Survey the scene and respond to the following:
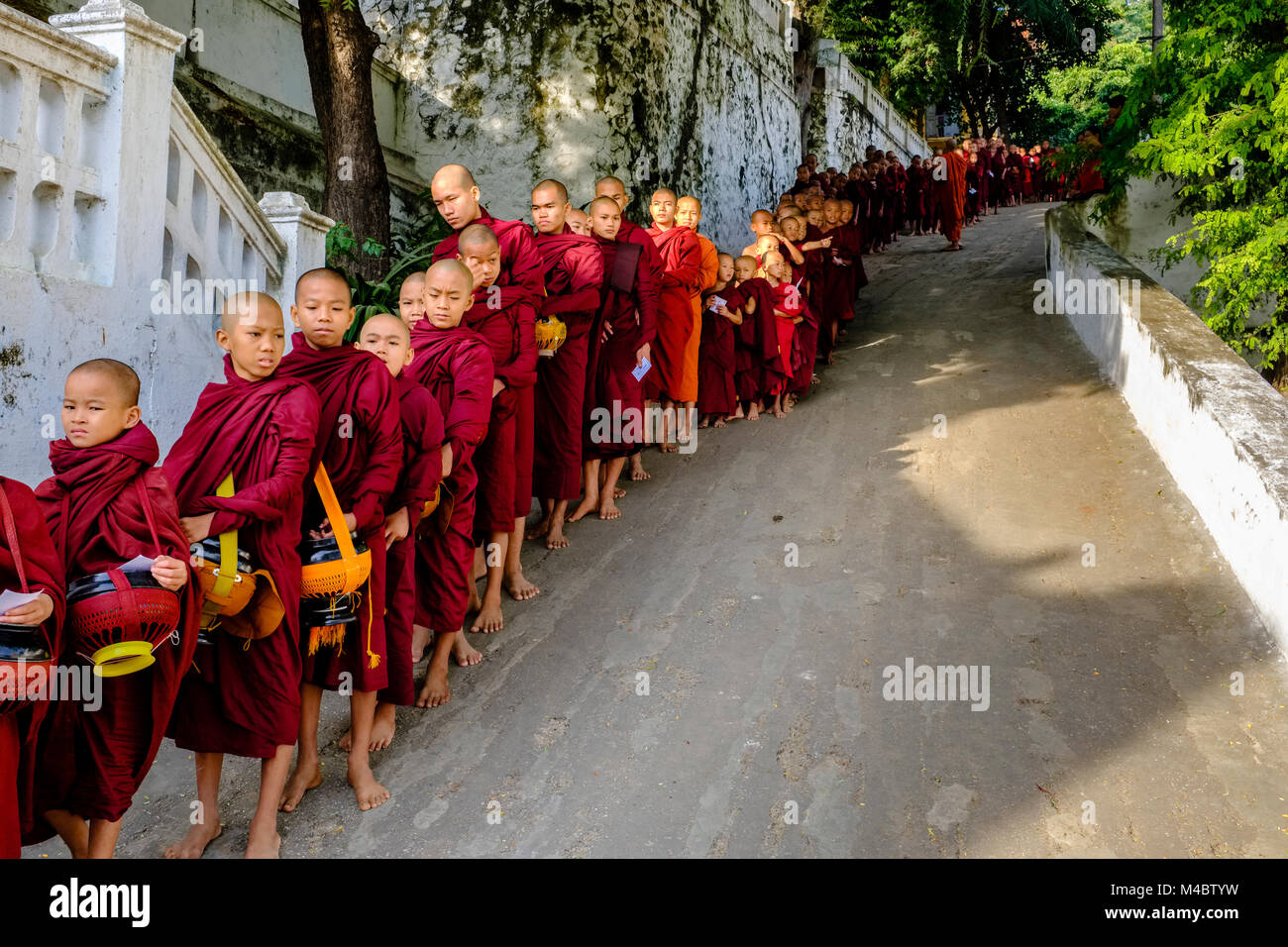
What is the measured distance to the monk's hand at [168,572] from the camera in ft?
8.43

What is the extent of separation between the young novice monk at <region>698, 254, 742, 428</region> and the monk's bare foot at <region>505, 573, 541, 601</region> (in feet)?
11.1

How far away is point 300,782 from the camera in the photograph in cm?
345

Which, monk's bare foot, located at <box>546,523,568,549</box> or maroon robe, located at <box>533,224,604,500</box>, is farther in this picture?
monk's bare foot, located at <box>546,523,568,549</box>

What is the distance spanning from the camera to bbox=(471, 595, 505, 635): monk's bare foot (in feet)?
15.7

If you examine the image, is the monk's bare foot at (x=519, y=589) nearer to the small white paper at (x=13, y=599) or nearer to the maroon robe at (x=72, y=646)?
the maroon robe at (x=72, y=646)

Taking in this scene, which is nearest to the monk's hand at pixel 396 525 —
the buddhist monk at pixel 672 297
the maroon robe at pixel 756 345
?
the buddhist monk at pixel 672 297

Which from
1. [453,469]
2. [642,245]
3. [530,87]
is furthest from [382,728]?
[530,87]

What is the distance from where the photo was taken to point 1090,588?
4930mm

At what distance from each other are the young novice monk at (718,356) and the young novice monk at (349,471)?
4876 mm

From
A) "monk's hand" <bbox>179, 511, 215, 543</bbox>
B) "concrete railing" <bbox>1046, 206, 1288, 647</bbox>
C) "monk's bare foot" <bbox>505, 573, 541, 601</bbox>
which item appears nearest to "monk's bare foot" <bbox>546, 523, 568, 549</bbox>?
"monk's bare foot" <bbox>505, 573, 541, 601</bbox>

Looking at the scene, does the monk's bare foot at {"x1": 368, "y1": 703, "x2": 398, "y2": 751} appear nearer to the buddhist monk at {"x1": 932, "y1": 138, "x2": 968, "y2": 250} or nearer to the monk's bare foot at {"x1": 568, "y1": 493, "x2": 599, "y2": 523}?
the monk's bare foot at {"x1": 568, "y1": 493, "x2": 599, "y2": 523}

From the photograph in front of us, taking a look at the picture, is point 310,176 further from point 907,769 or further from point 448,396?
point 907,769
